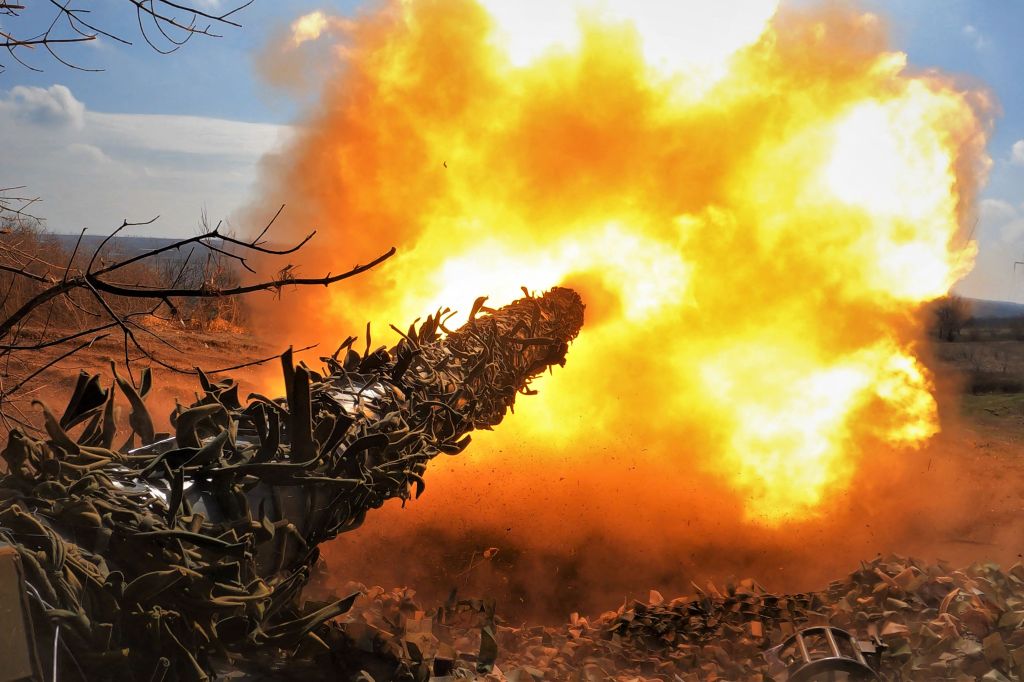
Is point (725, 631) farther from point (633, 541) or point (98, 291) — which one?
point (98, 291)

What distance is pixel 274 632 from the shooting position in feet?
8.61

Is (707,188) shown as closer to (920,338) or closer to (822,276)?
(822,276)

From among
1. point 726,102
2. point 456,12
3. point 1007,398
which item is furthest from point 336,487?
point 1007,398

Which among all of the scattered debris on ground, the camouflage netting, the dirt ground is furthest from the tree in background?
the camouflage netting

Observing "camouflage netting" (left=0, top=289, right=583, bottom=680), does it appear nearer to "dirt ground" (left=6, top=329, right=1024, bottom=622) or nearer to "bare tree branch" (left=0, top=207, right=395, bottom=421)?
"bare tree branch" (left=0, top=207, right=395, bottom=421)

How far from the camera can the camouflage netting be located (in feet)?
6.56

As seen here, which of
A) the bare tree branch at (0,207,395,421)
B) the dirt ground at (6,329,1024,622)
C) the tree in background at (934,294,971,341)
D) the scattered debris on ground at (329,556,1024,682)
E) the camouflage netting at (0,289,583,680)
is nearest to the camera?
the camouflage netting at (0,289,583,680)

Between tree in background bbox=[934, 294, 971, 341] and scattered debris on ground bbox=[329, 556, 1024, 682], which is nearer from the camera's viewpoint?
scattered debris on ground bbox=[329, 556, 1024, 682]

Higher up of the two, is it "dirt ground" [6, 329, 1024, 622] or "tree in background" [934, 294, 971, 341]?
"tree in background" [934, 294, 971, 341]

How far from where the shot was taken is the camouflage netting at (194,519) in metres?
2.00

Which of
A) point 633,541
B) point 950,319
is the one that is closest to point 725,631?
point 633,541

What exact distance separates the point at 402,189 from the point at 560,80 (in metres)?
2.83

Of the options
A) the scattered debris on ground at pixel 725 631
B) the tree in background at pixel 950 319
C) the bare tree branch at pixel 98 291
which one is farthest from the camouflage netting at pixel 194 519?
the tree in background at pixel 950 319

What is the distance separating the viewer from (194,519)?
2314mm
